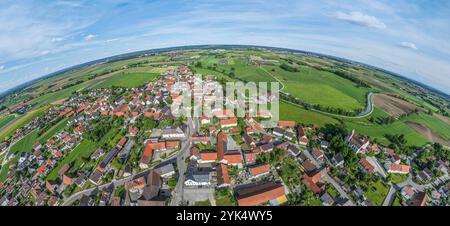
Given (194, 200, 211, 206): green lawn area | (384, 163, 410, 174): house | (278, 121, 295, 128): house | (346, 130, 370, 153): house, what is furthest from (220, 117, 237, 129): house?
(384, 163, 410, 174): house

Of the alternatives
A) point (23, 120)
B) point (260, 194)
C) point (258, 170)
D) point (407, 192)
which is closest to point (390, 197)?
point (407, 192)

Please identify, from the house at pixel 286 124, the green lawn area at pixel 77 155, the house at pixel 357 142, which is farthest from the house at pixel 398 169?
the green lawn area at pixel 77 155

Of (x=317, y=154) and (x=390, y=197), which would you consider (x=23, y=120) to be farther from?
(x=390, y=197)

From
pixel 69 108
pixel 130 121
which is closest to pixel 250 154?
pixel 130 121

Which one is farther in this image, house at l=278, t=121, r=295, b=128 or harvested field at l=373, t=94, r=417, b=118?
harvested field at l=373, t=94, r=417, b=118

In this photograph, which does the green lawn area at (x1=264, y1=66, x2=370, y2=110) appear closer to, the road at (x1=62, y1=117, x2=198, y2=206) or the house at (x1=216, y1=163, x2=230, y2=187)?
the house at (x1=216, y1=163, x2=230, y2=187)

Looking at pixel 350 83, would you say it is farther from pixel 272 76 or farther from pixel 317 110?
pixel 317 110
